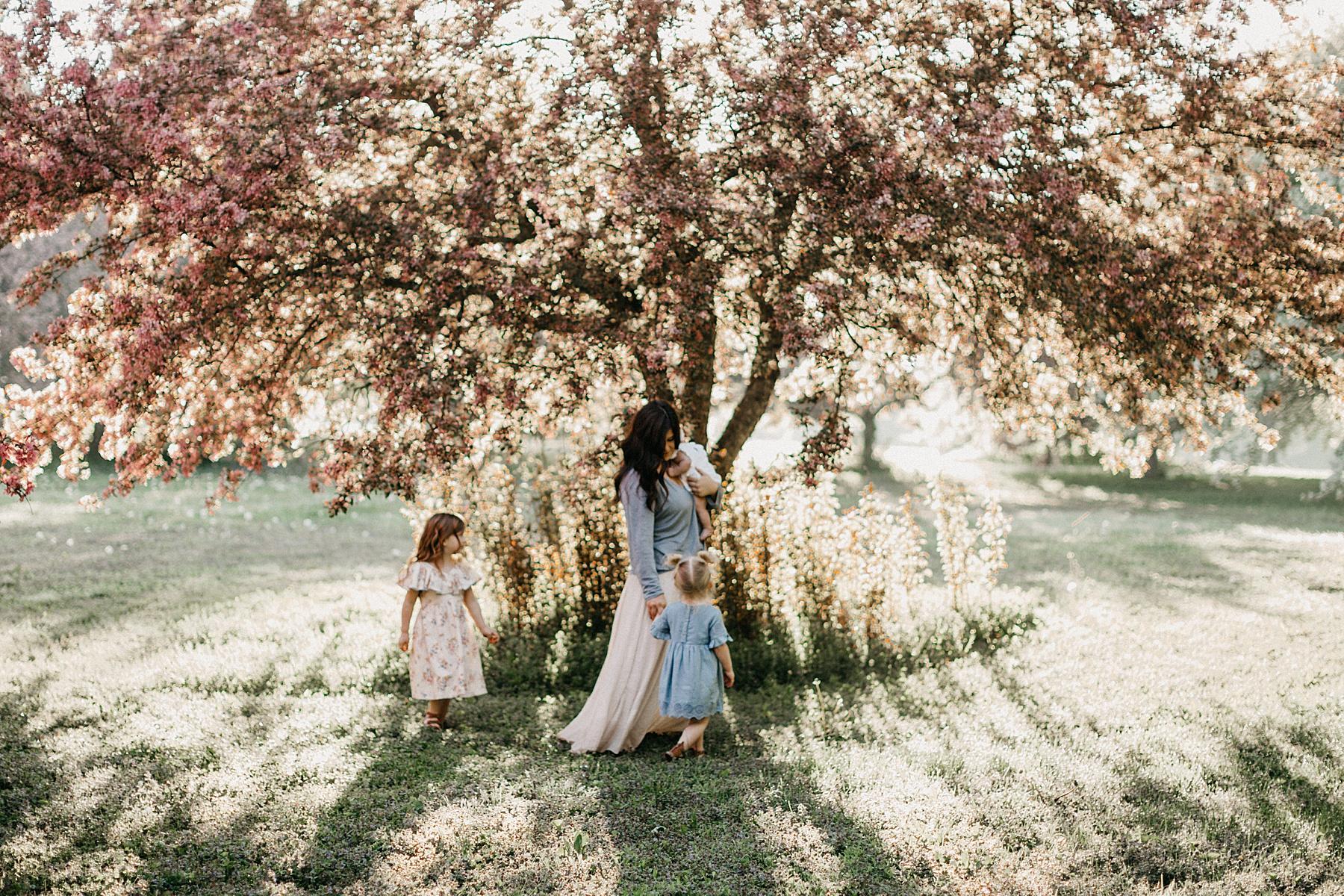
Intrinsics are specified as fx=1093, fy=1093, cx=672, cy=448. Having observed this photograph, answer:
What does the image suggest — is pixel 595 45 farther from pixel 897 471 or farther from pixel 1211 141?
pixel 897 471

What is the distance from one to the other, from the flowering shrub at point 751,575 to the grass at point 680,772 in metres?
0.50

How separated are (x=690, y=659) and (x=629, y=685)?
43 cm

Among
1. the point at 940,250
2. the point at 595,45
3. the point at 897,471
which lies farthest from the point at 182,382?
the point at 897,471

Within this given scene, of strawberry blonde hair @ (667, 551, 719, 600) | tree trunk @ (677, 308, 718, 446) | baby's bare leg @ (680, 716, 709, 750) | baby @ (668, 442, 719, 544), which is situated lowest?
baby's bare leg @ (680, 716, 709, 750)

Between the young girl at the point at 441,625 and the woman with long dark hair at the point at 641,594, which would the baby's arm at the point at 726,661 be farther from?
the young girl at the point at 441,625

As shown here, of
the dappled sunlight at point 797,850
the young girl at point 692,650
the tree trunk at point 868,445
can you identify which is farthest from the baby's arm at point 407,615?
the tree trunk at point 868,445

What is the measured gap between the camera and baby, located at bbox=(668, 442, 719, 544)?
6.00 metres

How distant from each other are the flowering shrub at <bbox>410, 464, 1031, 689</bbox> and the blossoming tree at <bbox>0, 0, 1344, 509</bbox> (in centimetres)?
153

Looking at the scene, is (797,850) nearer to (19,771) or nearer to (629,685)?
(629,685)

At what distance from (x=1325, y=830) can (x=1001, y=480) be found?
30.3 metres

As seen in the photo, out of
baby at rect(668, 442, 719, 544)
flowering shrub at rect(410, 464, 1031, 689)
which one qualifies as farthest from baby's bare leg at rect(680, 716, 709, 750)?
flowering shrub at rect(410, 464, 1031, 689)

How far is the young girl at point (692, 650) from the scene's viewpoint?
19.1ft

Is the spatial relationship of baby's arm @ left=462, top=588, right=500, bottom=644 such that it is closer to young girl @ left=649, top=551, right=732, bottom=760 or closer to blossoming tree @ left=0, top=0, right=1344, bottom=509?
blossoming tree @ left=0, top=0, right=1344, bottom=509

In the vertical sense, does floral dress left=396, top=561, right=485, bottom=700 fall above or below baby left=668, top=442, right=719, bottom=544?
below
